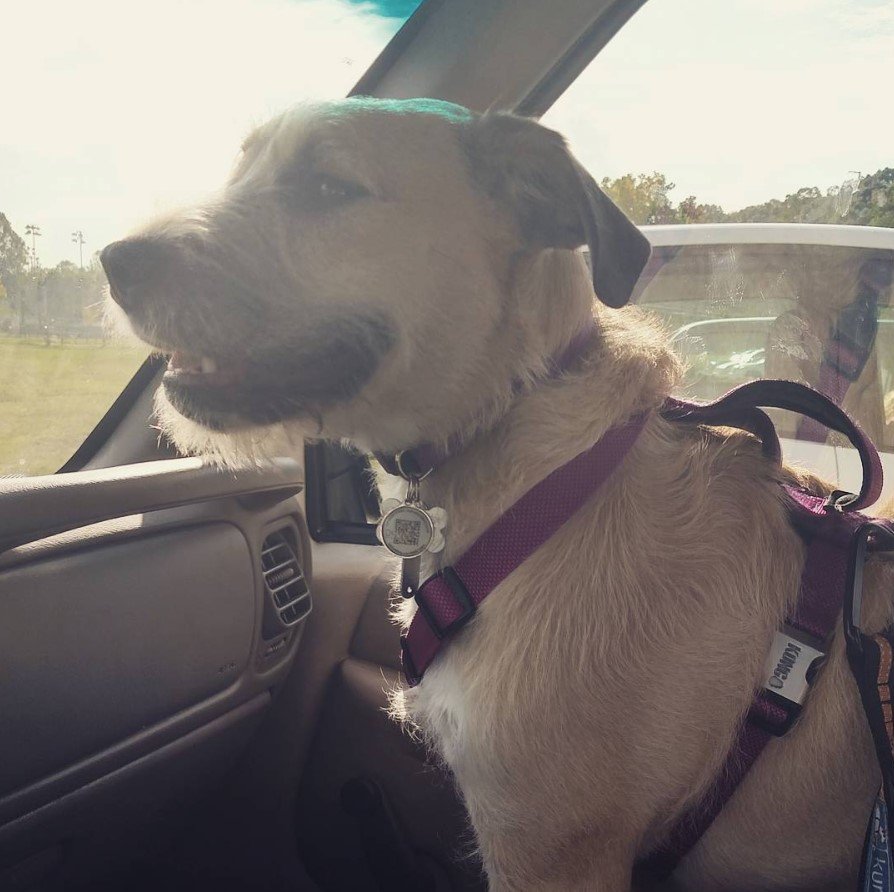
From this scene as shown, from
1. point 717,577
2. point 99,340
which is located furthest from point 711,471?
point 99,340

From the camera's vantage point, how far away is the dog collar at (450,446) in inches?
65.8

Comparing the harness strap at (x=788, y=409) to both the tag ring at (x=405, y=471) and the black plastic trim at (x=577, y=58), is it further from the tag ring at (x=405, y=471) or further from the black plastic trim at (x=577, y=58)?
the black plastic trim at (x=577, y=58)

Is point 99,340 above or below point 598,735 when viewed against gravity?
above

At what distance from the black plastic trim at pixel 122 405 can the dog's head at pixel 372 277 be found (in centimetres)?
70

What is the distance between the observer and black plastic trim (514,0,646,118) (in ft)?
7.47

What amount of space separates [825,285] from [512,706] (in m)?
1.50

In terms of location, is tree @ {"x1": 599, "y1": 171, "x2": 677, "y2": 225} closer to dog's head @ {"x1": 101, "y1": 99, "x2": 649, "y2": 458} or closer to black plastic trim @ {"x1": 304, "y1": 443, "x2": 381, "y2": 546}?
dog's head @ {"x1": 101, "y1": 99, "x2": 649, "y2": 458}

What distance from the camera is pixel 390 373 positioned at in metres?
1.66

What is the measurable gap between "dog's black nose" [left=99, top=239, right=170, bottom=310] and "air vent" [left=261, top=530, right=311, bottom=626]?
0.99m

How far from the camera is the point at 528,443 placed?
159cm

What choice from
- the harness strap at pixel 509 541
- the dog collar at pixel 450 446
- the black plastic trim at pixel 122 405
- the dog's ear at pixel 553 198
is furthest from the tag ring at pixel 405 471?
the black plastic trim at pixel 122 405

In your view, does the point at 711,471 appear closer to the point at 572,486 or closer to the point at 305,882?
the point at 572,486

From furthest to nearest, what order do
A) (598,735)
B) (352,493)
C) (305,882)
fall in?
(352,493) → (305,882) → (598,735)

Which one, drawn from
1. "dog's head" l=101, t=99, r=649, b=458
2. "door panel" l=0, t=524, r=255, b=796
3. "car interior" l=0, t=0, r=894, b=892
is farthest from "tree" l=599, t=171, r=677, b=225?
"door panel" l=0, t=524, r=255, b=796
